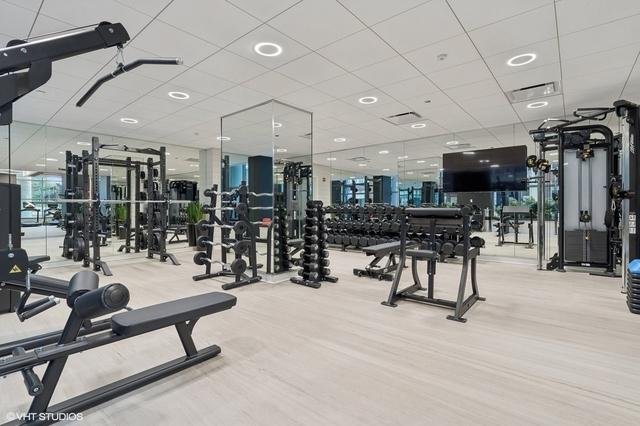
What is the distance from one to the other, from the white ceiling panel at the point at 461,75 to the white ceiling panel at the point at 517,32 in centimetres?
40

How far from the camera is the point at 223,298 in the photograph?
2227mm

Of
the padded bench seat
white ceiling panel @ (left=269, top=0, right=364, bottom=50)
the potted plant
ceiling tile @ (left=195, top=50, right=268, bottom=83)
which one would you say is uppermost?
ceiling tile @ (left=195, top=50, right=268, bottom=83)

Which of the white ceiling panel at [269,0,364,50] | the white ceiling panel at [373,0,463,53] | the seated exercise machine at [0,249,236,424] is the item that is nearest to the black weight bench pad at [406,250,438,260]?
the seated exercise machine at [0,249,236,424]

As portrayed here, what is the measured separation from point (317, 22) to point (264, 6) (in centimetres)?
52

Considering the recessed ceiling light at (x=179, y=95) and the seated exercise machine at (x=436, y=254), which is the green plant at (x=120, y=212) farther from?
the seated exercise machine at (x=436, y=254)

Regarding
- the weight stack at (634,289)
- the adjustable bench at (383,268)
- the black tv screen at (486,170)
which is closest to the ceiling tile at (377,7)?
the adjustable bench at (383,268)

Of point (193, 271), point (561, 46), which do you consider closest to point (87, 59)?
point (193, 271)

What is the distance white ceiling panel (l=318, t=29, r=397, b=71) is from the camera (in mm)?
3270

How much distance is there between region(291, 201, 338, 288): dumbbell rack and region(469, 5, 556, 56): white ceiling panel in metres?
2.67

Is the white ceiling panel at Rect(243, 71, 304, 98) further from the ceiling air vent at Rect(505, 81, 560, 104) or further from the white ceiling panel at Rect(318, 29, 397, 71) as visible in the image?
the ceiling air vent at Rect(505, 81, 560, 104)

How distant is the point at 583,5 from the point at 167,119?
252 inches

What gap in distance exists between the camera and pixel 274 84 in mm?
4508

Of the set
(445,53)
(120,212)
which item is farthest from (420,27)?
(120,212)

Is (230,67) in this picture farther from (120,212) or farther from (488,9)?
(120,212)
